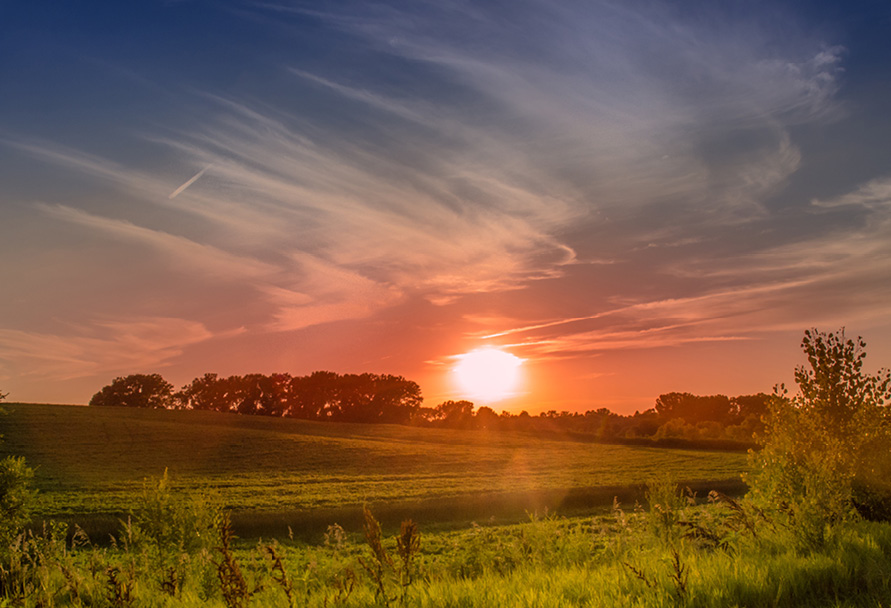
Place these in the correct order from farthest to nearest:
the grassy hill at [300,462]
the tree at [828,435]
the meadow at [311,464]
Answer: the grassy hill at [300,462], the meadow at [311,464], the tree at [828,435]

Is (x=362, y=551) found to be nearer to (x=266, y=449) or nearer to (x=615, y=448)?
(x=266, y=449)

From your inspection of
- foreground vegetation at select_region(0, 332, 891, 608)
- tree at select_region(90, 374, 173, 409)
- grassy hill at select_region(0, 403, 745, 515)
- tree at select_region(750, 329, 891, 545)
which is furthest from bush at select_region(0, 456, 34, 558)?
tree at select_region(90, 374, 173, 409)

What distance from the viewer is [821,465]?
492 inches

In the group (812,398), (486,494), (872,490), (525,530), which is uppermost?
(812,398)

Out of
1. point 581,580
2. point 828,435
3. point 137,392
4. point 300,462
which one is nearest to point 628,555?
point 581,580

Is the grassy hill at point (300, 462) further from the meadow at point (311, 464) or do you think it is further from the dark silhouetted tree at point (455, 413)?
the dark silhouetted tree at point (455, 413)

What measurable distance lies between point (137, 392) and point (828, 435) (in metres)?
131

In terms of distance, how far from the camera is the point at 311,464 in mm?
60438

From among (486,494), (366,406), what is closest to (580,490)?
(486,494)

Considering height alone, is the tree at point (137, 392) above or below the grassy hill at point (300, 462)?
above

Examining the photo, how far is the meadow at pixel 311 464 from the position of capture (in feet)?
137

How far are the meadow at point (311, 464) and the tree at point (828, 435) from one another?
24.0 meters

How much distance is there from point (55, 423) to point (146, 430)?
35.0ft

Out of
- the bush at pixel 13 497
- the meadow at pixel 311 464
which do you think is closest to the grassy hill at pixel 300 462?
the meadow at pixel 311 464
